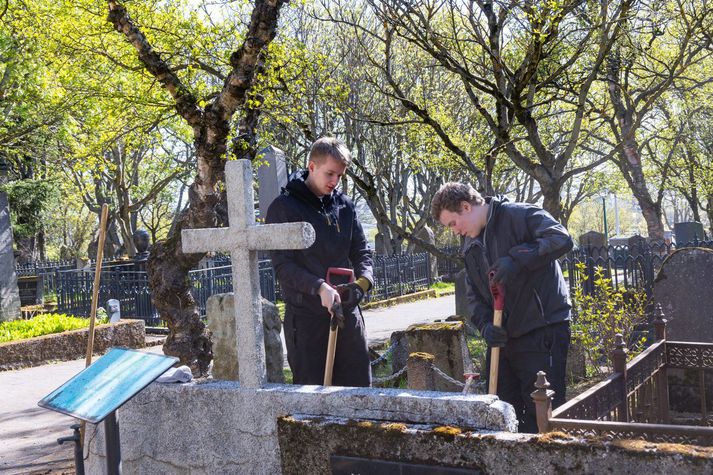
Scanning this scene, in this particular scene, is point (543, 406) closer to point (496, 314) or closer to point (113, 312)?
point (496, 314)

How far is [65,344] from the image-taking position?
1257cm

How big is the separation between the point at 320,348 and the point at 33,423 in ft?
17.2

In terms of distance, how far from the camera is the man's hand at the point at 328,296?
12.9 feet

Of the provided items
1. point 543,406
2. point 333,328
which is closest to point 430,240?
point 333,328

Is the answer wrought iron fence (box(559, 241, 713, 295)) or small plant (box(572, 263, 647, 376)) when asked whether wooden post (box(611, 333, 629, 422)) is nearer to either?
small plant (box(572, 263, 647, 376))

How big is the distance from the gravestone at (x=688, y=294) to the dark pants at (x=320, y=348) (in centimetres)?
433

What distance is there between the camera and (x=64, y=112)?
16.2m

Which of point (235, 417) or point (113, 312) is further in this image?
→ point (113, 312)

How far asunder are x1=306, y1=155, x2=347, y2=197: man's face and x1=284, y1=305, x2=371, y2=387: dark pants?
704 mm

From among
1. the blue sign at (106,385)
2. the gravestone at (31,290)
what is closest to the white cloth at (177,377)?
the blue sign at (106,385)

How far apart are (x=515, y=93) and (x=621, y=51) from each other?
292 inches

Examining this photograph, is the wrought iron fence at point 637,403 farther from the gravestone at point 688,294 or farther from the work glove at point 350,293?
the gravestone at point 688,294

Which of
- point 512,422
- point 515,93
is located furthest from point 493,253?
point 515,93

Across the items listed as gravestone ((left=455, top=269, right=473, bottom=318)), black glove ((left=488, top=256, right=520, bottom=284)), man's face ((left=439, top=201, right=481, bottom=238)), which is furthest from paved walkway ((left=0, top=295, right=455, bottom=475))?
black glove ((left=488, top=256, right=520, bottom=284))
